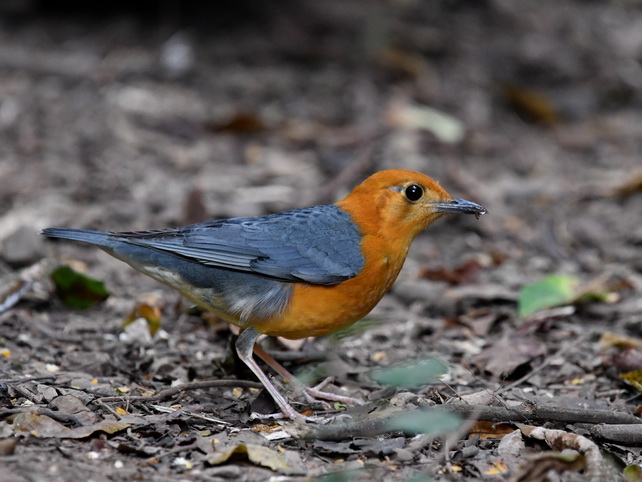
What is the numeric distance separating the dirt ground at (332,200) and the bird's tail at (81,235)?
0.85 m

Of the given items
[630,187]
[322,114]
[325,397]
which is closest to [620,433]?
[325,397]

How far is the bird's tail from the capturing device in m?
5.61

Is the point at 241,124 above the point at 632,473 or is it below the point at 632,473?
above

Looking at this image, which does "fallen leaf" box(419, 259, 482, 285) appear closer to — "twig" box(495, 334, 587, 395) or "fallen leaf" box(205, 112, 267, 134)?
"twig" box(495, 334, 587, 395)

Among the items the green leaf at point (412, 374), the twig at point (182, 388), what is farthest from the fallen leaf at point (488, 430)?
the twig at point (182, 388)

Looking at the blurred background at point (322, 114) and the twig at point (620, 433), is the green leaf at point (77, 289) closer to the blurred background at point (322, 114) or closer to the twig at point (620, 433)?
the blurred background at point (322, 114)

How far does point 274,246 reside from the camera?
5.75 metres

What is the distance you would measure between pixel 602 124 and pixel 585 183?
2.09 m

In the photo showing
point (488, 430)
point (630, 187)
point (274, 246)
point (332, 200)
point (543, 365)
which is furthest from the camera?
point (630, 187)

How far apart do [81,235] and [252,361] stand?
4.56 ft

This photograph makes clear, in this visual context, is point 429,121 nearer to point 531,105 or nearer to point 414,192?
point 531,105

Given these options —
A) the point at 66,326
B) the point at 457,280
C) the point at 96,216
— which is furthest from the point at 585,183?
the point at 66,326

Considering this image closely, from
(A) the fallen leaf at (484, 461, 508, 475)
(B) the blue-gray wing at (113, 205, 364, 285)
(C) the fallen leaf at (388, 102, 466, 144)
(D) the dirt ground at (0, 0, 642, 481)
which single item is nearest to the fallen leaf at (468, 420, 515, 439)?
Answer: (D) the dirt ground at (0, 0, 642, 481)

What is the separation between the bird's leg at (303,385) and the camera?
556 cm
